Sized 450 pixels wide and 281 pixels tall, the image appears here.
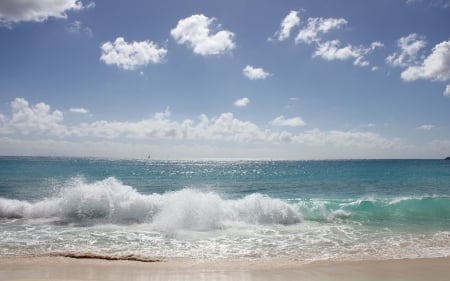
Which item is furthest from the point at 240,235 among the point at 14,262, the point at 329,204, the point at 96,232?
the point at 329,204

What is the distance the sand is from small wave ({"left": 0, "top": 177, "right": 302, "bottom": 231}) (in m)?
5.73

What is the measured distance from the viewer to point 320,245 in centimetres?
1155

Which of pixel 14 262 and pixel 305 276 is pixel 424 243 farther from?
pixel 14 262

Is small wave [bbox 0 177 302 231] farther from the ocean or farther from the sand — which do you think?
the sand

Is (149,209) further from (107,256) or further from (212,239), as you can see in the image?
(107,256)

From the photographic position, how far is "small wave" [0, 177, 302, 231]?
15375mm

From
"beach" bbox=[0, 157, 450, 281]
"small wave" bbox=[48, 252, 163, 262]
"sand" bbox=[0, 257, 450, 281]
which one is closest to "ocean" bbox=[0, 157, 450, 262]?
"beach" bbox=[0, 157, 450, 281]

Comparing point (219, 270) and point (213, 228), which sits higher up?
point (219, 270)

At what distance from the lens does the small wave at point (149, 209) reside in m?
15.4

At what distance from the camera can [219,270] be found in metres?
8.41

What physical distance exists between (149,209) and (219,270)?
Answer: 9.49 metres

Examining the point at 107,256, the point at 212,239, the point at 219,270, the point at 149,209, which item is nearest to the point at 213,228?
the point at 212,239

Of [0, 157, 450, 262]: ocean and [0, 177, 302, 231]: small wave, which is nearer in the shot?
[0, 157, 450, 262]: ocean

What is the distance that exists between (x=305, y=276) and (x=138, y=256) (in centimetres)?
462
